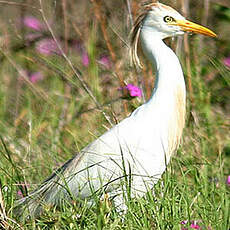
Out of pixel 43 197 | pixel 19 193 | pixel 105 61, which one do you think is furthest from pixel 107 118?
pixel 105 61

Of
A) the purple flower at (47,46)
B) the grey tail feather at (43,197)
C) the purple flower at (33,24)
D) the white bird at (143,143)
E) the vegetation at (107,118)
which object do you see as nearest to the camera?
the vegetation at (107,118)

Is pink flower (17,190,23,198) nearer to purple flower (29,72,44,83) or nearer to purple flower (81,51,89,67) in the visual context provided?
purple flower (81,51,89,67)

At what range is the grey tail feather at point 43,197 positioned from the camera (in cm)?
358

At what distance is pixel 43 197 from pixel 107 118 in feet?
3.07

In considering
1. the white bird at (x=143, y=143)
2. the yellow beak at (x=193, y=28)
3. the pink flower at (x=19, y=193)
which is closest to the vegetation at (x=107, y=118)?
the pink flower at (x=19, y=193)

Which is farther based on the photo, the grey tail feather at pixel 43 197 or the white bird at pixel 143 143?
the white bird at pixel 143 143

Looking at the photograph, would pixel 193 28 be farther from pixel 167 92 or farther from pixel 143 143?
pixel 143 143

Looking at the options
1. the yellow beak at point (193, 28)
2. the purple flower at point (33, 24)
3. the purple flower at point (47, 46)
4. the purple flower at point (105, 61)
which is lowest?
the purple flower at point (105, 61)

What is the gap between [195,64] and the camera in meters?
5.17

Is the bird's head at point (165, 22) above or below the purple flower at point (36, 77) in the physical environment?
above

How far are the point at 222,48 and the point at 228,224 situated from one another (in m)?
2.78

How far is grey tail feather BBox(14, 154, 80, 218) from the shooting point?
3.58 m

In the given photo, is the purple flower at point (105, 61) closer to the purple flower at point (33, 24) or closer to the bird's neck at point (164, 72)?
the purple flower at point (33, 24)

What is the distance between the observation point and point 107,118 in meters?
4.48
